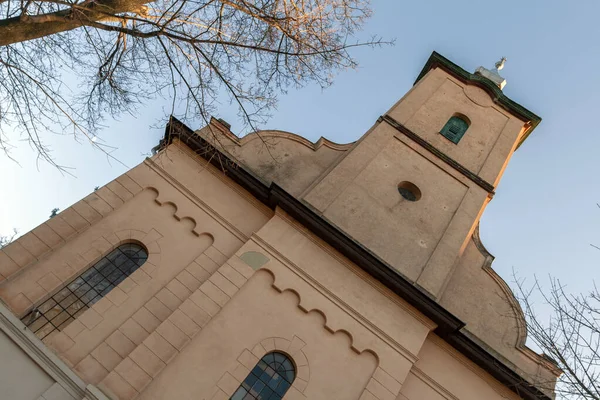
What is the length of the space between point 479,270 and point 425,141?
12.4 feet

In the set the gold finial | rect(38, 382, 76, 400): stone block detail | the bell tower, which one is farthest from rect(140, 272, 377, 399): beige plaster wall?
the gold finial

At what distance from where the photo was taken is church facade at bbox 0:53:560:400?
7.84 m

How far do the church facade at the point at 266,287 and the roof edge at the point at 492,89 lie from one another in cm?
417

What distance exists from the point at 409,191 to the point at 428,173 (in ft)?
2.64

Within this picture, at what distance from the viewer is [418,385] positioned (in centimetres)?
904

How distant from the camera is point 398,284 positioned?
375 inches

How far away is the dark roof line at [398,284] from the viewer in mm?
9289

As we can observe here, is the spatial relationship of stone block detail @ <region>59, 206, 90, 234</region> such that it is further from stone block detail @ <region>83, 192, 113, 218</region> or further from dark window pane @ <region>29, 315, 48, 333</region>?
dark window pane @ <region>29, 315, 48, 333</region>

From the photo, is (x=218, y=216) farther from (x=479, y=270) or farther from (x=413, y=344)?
(x=479, y=270)

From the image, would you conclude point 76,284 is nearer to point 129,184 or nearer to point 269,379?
point 129,184

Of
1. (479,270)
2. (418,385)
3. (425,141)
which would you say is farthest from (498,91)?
(418,385)

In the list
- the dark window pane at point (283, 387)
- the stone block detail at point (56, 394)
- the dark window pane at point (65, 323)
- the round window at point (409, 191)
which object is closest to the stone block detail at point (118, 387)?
the stone block detail at point (56, 394)

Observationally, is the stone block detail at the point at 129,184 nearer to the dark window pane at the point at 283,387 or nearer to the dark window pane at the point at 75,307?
the dark window pane at the point at 75,307

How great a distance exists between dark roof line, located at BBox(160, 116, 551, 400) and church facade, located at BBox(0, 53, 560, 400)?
29 millimetres
